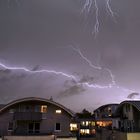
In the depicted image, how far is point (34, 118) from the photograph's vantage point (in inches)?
1128

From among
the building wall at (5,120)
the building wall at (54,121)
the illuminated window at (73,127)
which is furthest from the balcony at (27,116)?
the illuminated window at (73,127)

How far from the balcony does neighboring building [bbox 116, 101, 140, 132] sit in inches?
402

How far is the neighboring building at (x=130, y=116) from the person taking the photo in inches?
1064

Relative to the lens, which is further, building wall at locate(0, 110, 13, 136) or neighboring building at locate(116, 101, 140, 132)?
building wall at locate(0, 110, 13, 136)

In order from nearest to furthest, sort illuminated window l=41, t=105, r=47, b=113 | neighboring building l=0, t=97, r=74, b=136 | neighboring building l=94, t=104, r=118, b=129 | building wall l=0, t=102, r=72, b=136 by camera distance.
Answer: neighboring building l=0, t=97, r=74, b=136 → building wall l=0, t=102, r=72, b=136 → illuminated window l=41, t=105, r=47, b=113 → neighboring building l=94, t=104, r=118, b=129

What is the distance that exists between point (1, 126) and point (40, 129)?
4.61 m

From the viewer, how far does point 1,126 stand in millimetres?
28672

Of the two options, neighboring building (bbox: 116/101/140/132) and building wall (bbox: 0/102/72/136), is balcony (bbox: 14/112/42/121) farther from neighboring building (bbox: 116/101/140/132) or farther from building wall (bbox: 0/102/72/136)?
neighboring building (bbox: 116/101/140/132)

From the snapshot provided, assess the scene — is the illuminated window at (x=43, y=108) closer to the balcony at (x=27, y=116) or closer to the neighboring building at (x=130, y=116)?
the balcony at (x=27, y=116)

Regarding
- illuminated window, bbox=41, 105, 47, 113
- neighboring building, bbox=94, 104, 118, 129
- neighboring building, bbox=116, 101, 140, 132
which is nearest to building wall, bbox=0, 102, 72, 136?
illuminated window, bbox=41, 105, 47, 113

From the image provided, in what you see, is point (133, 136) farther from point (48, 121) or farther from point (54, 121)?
point (48, 121)

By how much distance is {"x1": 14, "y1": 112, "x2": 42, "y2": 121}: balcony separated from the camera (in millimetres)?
28300

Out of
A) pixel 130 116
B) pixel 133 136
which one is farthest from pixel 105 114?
pixel 133 136

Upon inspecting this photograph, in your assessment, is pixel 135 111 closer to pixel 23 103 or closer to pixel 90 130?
pixel 23 103
